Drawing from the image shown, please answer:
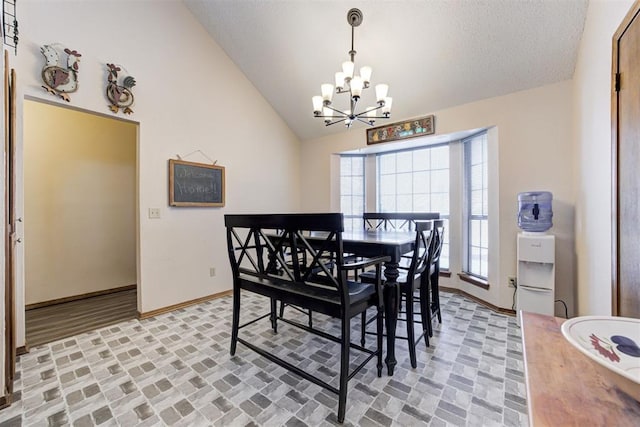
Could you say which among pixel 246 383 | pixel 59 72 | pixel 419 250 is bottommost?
pixel 246 383

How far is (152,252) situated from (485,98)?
13.5ft

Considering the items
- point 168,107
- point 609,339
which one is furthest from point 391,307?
point 168,107

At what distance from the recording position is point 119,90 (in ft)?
8.60

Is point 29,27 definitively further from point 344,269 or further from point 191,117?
point 344,269

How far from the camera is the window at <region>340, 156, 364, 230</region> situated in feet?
14.7

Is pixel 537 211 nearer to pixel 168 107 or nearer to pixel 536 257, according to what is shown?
pixel 536 257

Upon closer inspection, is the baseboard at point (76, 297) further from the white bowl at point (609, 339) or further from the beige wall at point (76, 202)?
the white bowl at point (609, 339)

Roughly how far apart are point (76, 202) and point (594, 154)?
544 centimetres

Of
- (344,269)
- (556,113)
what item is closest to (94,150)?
(344,269)

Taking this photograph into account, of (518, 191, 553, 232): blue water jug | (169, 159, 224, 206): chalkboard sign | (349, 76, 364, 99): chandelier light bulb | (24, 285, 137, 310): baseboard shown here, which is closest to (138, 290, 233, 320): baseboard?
(169, 159, 224, 206): chalkboard sign

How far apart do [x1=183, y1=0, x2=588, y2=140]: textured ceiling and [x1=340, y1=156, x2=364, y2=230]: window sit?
1054mm

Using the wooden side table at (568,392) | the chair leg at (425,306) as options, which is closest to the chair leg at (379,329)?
the chair leg at (425,306)

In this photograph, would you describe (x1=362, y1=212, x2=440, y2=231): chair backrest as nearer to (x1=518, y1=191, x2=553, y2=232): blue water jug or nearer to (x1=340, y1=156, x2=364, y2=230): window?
(x1=340, y1=156, x2=364, y2=230): window

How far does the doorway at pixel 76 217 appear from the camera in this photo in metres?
3.09
